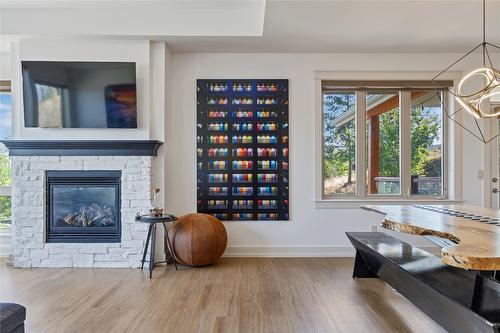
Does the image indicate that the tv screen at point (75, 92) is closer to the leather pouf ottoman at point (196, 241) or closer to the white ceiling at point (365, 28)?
the white ceiling at point (365, 28)

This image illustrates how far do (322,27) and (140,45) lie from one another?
2103mm

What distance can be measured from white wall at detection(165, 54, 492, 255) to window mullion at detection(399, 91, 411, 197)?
45 cm

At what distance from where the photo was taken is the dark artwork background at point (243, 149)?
430cm

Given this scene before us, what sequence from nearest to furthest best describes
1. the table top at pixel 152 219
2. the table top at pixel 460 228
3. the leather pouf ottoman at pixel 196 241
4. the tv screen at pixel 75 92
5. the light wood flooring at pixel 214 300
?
the table top at pixel 460 228, the light wood flooring at pixel 214 300, the table top at pixel 152 219, the leather pouf ottoman at pixel 196 241, the tv screen at pixel 75 92

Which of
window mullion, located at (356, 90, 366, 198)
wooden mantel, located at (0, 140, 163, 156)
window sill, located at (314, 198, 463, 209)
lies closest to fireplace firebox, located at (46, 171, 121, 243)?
wooden mantel, located at (0, 140, 163, 156)

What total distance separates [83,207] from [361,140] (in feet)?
11.8

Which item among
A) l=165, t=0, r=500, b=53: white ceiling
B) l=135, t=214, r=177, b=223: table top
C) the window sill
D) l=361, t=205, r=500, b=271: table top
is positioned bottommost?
l=135, t=214, r=177, b=223: table top

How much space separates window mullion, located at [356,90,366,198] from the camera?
4414 millimetres

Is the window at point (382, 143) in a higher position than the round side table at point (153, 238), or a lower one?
higher

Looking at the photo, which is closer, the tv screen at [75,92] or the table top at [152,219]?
the table top at [152,219]

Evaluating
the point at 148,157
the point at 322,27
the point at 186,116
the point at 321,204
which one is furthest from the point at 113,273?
the point at 322,27

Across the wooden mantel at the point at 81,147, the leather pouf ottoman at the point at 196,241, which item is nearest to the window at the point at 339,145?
the leather pouf ottoman at the point at 196,241

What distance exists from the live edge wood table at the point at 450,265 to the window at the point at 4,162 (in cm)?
446

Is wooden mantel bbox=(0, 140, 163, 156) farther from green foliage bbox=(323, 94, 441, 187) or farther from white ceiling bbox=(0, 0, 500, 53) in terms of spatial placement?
green foliage bbox=(323, 94, 441, 187)
